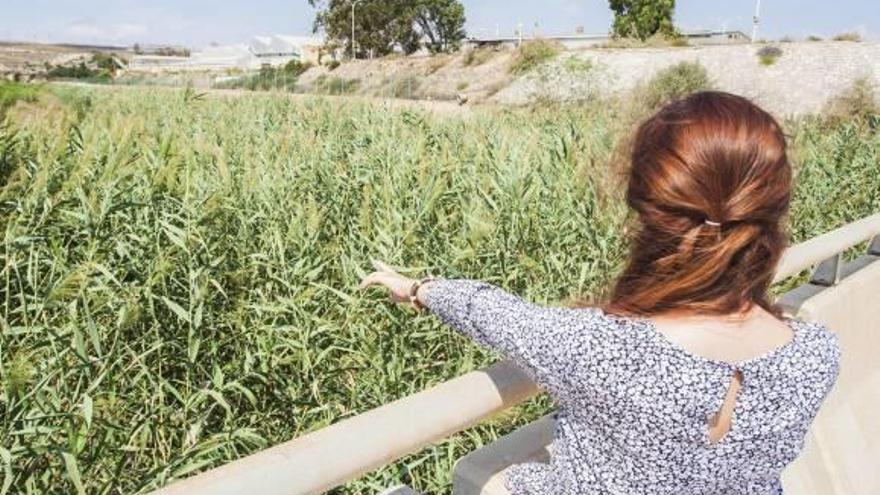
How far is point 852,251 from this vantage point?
5.54 metres

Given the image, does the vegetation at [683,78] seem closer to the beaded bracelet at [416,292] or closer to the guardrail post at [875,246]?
the guardrail post at [875,246]

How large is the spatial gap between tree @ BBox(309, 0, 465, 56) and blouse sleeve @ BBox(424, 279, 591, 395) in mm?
65524

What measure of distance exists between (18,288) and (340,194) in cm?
207

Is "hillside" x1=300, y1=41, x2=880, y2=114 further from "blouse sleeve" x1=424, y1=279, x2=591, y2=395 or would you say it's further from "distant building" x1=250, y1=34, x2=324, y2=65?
"distant building" x1=250, y1=34, x2=324, y2=65

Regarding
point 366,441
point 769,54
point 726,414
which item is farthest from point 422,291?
point 769,54

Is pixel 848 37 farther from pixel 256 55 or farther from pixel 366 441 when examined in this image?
pixel 256 55

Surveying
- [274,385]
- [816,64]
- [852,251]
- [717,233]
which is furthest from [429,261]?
[816,64]

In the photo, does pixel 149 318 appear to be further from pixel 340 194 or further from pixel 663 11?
pixel 663 11

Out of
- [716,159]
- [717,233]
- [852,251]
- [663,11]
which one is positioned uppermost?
[663,11]

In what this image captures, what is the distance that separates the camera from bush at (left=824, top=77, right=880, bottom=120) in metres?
27.5

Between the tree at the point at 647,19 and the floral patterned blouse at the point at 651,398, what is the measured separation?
55761 mm

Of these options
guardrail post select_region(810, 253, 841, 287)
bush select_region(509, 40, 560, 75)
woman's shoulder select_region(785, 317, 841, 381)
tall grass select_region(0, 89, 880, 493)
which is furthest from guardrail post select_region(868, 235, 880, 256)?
bush select_region(509, 40, 560, 75)

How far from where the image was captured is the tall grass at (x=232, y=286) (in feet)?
7.92

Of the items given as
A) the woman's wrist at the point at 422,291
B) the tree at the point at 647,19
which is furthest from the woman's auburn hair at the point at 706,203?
the tree at the point at 647,19
